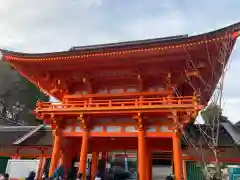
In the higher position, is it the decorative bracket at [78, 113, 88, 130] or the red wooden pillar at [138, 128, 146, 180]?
the decorative bracket at [78, 113, 88, 130]

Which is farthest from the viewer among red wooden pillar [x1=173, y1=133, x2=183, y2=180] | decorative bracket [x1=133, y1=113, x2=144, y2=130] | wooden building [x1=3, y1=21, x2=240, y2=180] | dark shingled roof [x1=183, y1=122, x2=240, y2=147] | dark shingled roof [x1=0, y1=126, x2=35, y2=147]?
dark shingled roof [x1=0, y1=126, x2=35, y2=147]

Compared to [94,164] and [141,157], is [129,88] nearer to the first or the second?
[141,157]

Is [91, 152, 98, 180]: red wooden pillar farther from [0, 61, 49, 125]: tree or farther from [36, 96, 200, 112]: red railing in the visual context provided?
[0, 61, 49, 125]: tree

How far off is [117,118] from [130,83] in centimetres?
206

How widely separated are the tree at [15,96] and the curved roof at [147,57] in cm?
2648

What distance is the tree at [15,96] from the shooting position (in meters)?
35.5

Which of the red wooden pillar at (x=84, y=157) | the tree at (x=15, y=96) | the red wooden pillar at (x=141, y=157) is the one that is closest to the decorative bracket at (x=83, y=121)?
the red wooden pillar at (x=84, y=157)

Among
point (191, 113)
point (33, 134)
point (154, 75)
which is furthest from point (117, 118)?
point (33, 134)

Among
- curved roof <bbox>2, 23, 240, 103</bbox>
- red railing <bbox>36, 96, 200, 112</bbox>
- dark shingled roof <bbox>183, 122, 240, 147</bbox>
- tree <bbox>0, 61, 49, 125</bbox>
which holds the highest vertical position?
tree <bbox>0, 61, 49, 125</bbox>

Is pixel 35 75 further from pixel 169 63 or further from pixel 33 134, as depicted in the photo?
pixel 169 63

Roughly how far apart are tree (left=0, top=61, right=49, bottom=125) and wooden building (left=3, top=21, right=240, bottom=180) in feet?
85.7

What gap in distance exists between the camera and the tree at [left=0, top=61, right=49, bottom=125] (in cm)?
3555

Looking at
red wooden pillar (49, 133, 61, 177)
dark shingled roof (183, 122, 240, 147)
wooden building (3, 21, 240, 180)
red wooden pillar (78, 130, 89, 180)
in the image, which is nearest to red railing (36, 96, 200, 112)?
wooden building (3, 21, 240, 180)

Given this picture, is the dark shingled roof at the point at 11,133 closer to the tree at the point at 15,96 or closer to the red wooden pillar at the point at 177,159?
the red wooden pillar at the point at 177,159
